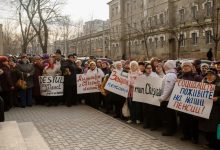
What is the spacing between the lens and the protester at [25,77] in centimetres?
1391

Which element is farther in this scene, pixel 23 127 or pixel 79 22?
pixel 79 22

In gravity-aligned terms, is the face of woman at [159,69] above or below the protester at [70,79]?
above

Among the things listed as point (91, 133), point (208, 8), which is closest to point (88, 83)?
point (91, 133)

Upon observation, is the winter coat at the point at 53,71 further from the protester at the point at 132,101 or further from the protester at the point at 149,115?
the protester at the point at 149,115

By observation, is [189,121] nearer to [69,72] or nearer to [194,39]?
[69,72]

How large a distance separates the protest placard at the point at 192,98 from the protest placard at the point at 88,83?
4967mm

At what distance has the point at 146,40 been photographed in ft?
198

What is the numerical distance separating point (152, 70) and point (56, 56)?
485cm

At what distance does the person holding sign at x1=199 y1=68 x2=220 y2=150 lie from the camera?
777 cm

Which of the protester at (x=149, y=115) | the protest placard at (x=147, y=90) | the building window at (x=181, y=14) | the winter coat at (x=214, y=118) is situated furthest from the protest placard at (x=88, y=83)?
the building window at (x=181, y=14)

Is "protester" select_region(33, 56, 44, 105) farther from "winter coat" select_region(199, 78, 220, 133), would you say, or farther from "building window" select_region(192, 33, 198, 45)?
"building window" select_region(192, 33, 198, 45)

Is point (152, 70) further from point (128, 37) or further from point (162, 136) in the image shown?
point (128, 37)

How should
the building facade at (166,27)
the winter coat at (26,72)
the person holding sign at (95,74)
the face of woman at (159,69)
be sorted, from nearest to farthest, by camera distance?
the face of woman at (159,69)
the person holding sign at (95,74)
the winter coat at (26,72)
the building facade at (166,27)

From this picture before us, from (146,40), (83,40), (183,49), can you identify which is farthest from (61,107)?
(83,40)
